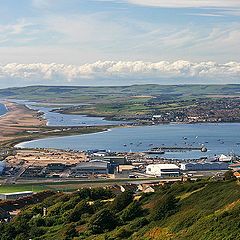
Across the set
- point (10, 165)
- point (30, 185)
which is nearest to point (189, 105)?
point (10, 165)

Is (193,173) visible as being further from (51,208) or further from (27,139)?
(27,139)

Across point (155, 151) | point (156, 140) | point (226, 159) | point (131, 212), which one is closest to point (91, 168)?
point (226, 159)

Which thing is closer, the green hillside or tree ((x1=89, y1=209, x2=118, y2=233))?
the green hillside

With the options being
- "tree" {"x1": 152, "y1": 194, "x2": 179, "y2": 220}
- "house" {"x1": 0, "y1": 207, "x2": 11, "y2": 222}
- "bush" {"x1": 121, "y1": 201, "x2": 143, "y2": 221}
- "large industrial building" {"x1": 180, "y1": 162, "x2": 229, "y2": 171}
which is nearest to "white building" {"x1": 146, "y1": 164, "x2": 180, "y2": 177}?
"large industrial building" {"x1": 180, "y1": 162, "x2": 229, "y2": 171}

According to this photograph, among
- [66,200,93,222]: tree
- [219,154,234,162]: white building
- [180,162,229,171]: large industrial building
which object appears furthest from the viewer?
[219,154,234,162]: white building

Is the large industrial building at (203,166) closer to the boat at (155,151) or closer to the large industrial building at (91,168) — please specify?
the large industrial building at (91,168)

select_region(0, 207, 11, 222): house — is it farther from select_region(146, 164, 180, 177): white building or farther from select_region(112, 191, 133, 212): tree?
select_region(146, 164, 180, 177): white building
